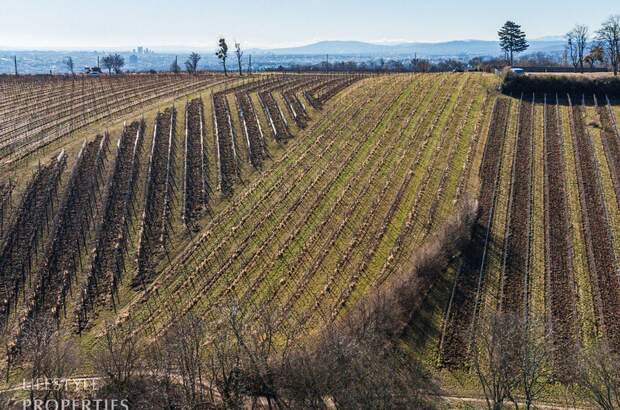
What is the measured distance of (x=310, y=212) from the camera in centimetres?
5034

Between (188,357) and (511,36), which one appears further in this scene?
(511,36)

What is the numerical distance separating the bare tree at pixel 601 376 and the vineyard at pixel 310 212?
3.92 metres

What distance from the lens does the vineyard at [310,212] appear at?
3803cm

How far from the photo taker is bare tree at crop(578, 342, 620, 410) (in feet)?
85.8

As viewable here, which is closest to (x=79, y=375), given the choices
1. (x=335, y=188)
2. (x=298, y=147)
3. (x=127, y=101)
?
(x=335, y=188)

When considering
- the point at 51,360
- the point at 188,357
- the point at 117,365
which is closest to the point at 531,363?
the point at 188,357

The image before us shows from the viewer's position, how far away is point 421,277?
38625 mm

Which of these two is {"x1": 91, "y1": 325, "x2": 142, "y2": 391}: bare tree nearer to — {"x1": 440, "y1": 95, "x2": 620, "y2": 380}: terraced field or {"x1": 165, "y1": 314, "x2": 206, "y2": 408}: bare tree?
{"x1": 165, "y1": 314, "x2": 206, "y2": 408}: bare tree

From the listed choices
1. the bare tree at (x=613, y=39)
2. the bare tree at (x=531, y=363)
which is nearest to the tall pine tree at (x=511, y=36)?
the bare tree at (x=613, y=39)

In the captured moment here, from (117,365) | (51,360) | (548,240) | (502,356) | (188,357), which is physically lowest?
(117,365)

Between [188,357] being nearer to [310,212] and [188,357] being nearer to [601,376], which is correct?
[601,376]

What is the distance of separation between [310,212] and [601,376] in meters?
29.1

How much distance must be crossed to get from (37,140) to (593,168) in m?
67.9

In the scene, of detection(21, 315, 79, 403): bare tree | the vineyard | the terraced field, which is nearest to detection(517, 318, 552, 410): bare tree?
the terraced field
